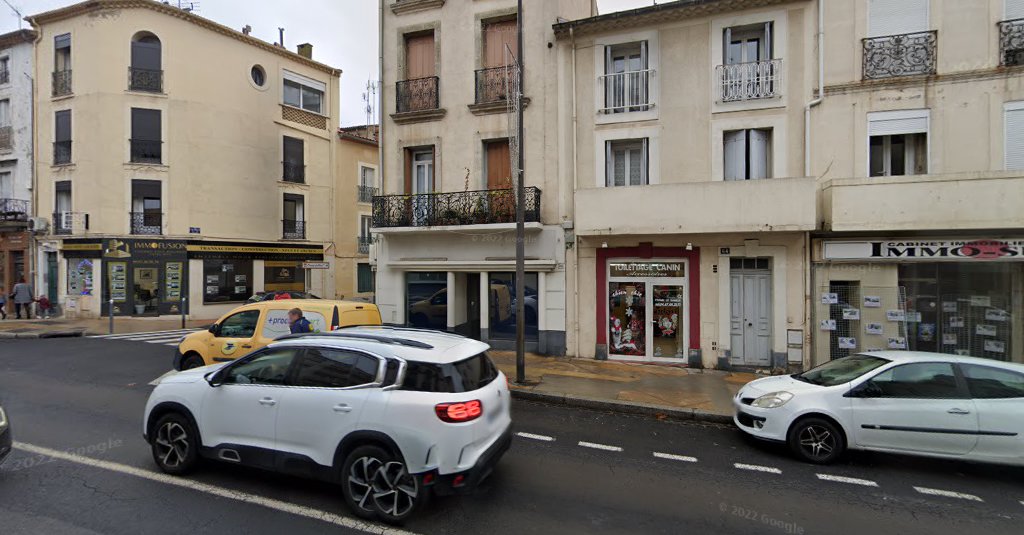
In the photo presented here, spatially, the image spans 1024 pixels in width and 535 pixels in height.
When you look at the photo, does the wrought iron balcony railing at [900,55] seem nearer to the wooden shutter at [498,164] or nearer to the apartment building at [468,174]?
the apartment building at [468,174]

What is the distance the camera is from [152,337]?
1447 cm

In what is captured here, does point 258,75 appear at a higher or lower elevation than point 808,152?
higher

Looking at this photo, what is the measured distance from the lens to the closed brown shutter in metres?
12.4

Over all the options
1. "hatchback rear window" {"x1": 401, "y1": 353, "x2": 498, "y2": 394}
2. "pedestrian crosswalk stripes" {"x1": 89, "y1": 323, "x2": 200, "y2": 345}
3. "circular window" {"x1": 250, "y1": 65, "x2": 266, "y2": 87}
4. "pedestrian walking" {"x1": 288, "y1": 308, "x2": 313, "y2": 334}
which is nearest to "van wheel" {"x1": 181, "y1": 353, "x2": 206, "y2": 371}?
"pedestrian walking" {"x1": 288, "y1": 308, "x2": 313, "y2": 334}

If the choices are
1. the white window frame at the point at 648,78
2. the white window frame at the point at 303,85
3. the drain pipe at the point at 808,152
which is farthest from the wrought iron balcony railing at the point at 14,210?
the drain pipe at the point at 808,152

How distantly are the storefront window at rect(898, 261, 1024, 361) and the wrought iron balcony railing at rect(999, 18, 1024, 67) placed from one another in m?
Answer: 4.08

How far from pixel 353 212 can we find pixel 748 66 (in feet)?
72.7

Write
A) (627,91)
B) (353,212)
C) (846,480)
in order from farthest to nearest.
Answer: (353,212) → (627,91) → (846,480)

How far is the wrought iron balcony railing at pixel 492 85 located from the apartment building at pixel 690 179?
1.70 meters

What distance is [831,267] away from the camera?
988 centimetres

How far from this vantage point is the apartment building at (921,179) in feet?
29.5

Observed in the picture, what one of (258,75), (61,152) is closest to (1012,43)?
(258,75)

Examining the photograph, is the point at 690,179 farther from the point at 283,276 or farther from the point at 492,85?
the point at 283,276

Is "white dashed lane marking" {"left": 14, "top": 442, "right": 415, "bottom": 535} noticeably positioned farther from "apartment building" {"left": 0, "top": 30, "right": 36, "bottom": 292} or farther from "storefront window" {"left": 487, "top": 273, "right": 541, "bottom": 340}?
"apartment building" {"left": 0, "top": 30, "right": 36, "bottom": 292}
